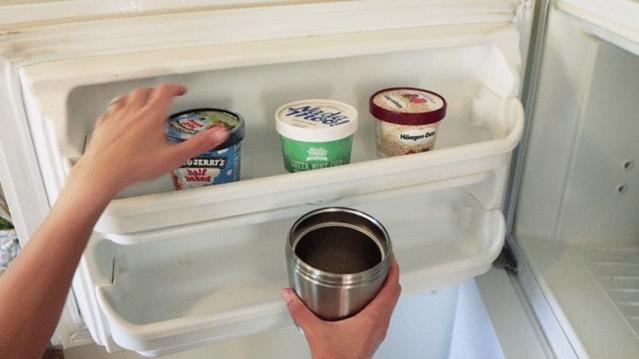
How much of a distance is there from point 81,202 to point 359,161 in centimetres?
39

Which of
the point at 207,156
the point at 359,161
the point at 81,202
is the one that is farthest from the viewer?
the point at 359,161

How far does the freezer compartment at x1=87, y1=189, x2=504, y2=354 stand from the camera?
75cm

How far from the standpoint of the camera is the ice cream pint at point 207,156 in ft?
2.31

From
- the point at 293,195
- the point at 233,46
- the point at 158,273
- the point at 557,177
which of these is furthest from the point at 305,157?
the point at 557,177

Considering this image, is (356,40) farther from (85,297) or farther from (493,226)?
(85,297)

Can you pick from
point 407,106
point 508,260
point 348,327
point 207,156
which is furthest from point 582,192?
point 207,156

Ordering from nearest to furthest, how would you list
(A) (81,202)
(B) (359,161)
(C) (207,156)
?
(A) (81,202) < (C) (207,156) < (B) (359,161)

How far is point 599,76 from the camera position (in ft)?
2.76

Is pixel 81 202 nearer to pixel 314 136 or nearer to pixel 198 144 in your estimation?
pixel 198 144

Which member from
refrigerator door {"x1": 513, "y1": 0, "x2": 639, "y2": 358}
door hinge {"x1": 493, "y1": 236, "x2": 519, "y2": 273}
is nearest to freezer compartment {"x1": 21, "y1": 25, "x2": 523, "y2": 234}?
refrigerator door {"x1": 513, "y1": 0, "x2": 639, "y2": 358}

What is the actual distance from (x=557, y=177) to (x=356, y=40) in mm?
409

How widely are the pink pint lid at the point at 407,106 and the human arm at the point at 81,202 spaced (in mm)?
224

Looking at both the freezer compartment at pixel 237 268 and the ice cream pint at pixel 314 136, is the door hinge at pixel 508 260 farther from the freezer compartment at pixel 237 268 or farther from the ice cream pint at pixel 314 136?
the ice cream pint at pixel 314 136

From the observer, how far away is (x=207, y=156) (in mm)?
706
